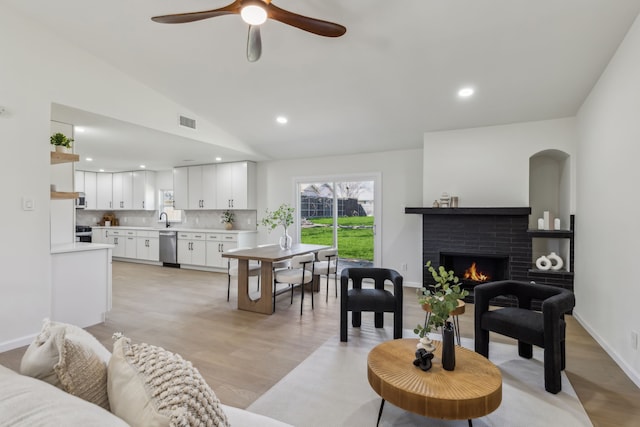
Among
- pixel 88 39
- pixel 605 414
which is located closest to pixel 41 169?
pixel 88 39

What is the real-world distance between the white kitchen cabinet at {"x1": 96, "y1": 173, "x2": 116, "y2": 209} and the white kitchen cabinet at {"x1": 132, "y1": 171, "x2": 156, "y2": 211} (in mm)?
846

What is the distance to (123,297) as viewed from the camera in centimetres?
508

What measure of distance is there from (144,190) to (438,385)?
28.2 feet

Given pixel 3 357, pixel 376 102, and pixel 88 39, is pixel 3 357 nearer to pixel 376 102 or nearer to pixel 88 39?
pixel 88 39

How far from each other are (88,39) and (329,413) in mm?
4214

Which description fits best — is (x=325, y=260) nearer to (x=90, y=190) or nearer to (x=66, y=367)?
(x=66, y=367)

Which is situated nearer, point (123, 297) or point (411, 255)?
point (123, 297)

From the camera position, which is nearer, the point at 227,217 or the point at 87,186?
the point at 227,217

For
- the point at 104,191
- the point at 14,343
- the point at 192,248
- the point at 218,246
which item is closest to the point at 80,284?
the point at 14,343

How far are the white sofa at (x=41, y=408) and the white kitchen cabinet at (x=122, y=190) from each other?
9.02m

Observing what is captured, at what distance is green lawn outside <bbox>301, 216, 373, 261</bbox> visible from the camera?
6250mm

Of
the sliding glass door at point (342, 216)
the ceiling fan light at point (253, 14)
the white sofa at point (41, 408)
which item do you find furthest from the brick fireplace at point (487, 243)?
the white sofa at point (41, 408)

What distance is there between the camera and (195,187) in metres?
7.66

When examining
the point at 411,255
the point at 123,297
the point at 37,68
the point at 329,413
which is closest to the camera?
the point at 329,413
